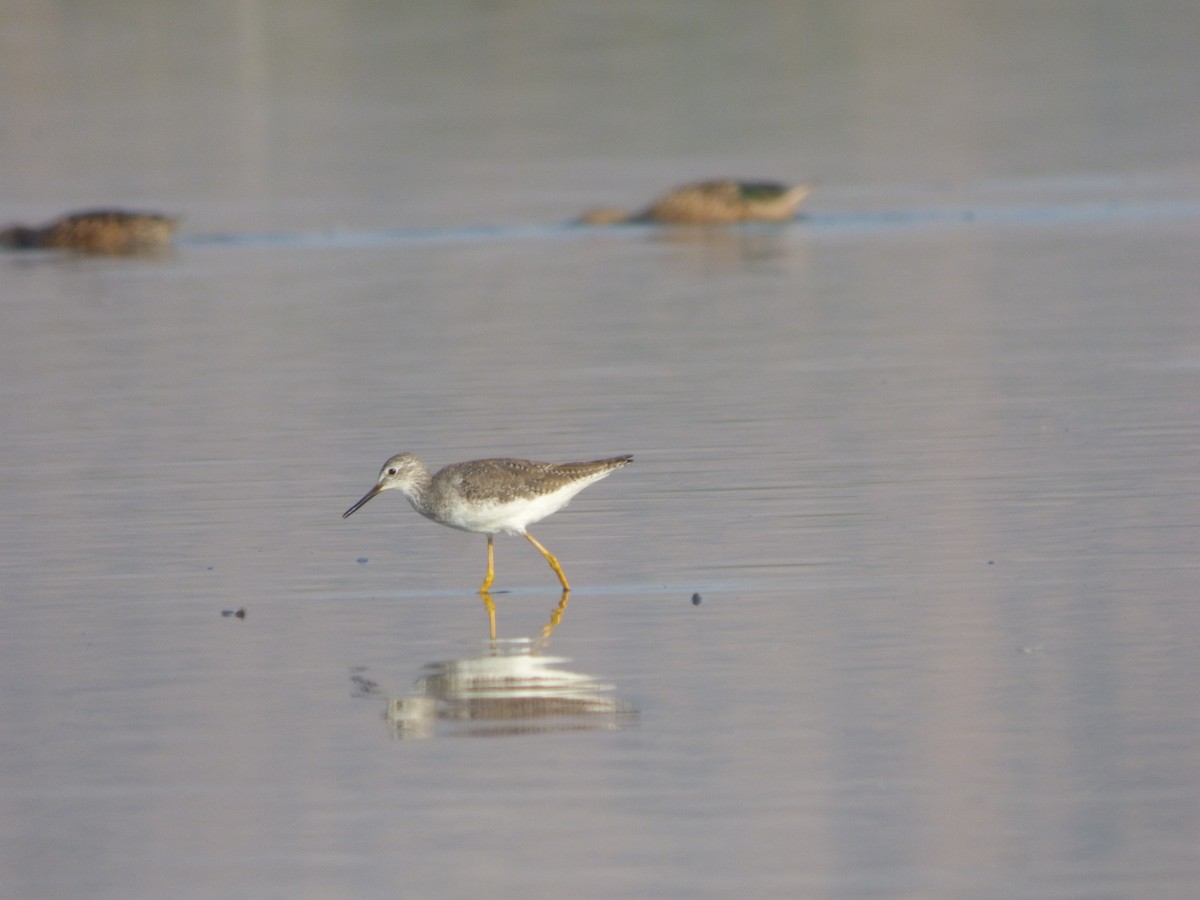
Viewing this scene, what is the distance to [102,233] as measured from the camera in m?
28.1

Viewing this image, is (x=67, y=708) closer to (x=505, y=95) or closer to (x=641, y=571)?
(x=641, y=571)

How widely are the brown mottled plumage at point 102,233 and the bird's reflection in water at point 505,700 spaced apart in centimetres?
1894

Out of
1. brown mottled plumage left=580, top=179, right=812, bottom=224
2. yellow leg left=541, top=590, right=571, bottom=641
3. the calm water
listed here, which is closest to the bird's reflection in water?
the calm water

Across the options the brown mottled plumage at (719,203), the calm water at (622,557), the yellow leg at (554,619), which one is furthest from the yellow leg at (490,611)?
the brown mottled plumage at (719,203)

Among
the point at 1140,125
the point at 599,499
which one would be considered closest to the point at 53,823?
the point at 599,499

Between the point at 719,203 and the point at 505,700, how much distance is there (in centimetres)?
2074

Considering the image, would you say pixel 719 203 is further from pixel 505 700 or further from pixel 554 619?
pixel 505 700

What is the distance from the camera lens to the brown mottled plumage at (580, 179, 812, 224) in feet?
95.2

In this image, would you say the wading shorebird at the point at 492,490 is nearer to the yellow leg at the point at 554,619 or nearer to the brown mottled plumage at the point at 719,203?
the yellow leg at the point at 554,619

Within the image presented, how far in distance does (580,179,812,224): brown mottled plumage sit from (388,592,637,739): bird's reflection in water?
19677 millimetres

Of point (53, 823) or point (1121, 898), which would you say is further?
point (53, 823)

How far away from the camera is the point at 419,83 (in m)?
53.3

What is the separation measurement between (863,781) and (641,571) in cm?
339

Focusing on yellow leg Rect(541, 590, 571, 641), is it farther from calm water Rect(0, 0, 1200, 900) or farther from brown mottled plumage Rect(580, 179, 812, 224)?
brown mottled plumage Rect(580, 179, 812, 224)
